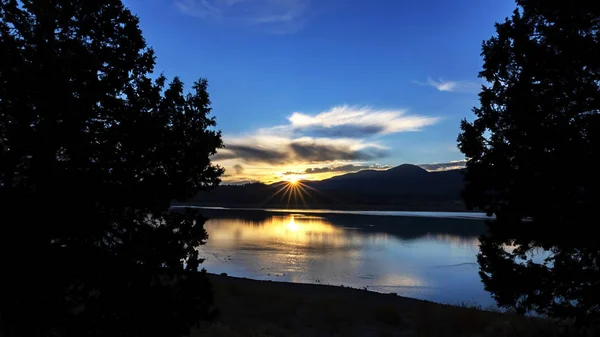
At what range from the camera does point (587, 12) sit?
8312 millimetres

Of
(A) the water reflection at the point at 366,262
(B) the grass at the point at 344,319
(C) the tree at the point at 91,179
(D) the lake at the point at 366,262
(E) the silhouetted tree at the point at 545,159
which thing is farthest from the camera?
(A) the water reflection at the point at 366,262

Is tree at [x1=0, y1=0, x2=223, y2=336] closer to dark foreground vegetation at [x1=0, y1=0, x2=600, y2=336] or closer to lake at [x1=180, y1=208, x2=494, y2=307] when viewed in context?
dark foreground vegetation at [x1=0, y1=0, x2=600, y2=336]

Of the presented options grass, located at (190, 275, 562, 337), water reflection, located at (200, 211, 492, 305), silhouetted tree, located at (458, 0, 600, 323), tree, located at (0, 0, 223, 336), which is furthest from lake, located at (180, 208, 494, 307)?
tree, located at (0, 0, 223, 336)

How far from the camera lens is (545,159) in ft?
26.7

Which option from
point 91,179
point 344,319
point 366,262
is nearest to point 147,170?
point 91,179

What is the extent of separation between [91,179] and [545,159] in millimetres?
7792

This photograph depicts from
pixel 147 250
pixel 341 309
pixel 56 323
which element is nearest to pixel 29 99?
pixel 147 250

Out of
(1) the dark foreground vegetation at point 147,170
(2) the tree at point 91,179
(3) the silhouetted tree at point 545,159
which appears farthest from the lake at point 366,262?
(2) the tree at point 91,179

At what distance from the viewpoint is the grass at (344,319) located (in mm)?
12023

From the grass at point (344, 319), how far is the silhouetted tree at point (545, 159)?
2800 millimetres

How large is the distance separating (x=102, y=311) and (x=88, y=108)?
9.42 feet

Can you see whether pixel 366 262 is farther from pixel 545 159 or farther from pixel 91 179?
pixel 91 179

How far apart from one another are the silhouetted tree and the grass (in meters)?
2.80

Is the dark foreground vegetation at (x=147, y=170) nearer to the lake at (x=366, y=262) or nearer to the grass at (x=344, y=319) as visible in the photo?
the grass at (x=344, y=319)
